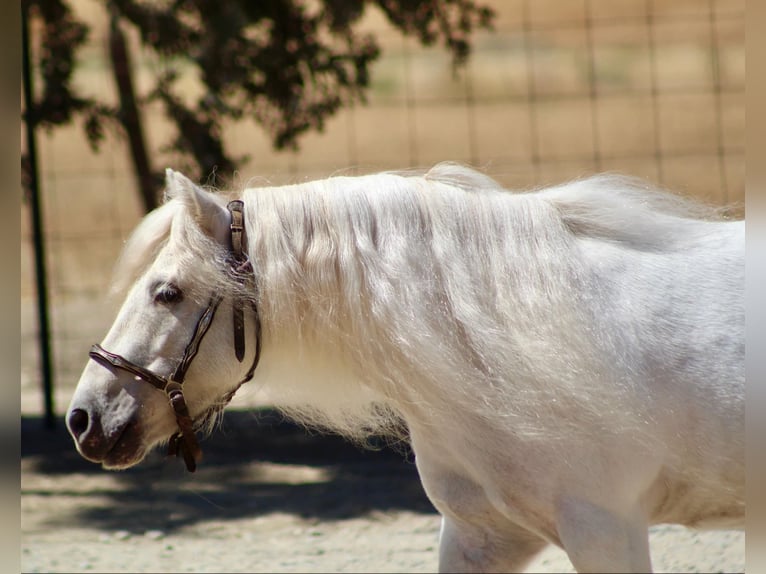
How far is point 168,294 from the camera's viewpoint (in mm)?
2158

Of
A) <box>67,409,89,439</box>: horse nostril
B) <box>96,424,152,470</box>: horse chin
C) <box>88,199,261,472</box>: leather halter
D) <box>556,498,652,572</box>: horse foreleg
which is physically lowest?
<box>556,498,652,572</box>: horse foreleg

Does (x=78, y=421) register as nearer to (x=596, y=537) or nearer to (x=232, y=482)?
(x=596, y=537)

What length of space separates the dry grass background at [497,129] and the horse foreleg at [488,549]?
4.67 metres

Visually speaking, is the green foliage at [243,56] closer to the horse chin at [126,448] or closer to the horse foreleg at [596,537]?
the horse chin at [126,448]

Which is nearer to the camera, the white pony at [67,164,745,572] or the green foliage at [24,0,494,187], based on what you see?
the white pony at [67,164,745,572]

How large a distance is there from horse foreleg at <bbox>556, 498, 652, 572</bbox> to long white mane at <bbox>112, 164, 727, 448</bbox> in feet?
0.62

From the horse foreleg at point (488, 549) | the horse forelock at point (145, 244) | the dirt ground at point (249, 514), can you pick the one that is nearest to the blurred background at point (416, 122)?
the horse forelock at point (145, 244)

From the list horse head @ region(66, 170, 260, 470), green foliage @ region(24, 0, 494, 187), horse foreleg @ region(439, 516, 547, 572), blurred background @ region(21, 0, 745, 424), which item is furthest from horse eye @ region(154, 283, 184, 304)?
green foliage @ region(24, 0, 494, 187)

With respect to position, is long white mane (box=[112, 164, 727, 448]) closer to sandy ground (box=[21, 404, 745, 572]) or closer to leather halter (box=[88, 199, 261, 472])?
leather halter (box=[88, 199, 261, 472])

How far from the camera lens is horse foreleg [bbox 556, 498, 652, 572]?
215cm

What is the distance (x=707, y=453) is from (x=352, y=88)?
391 cm

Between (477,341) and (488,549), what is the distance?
0.63 metres

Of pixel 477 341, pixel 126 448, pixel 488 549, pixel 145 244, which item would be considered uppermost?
pixel 145 244

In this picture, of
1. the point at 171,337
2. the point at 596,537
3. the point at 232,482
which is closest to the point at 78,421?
the point at 171,337
